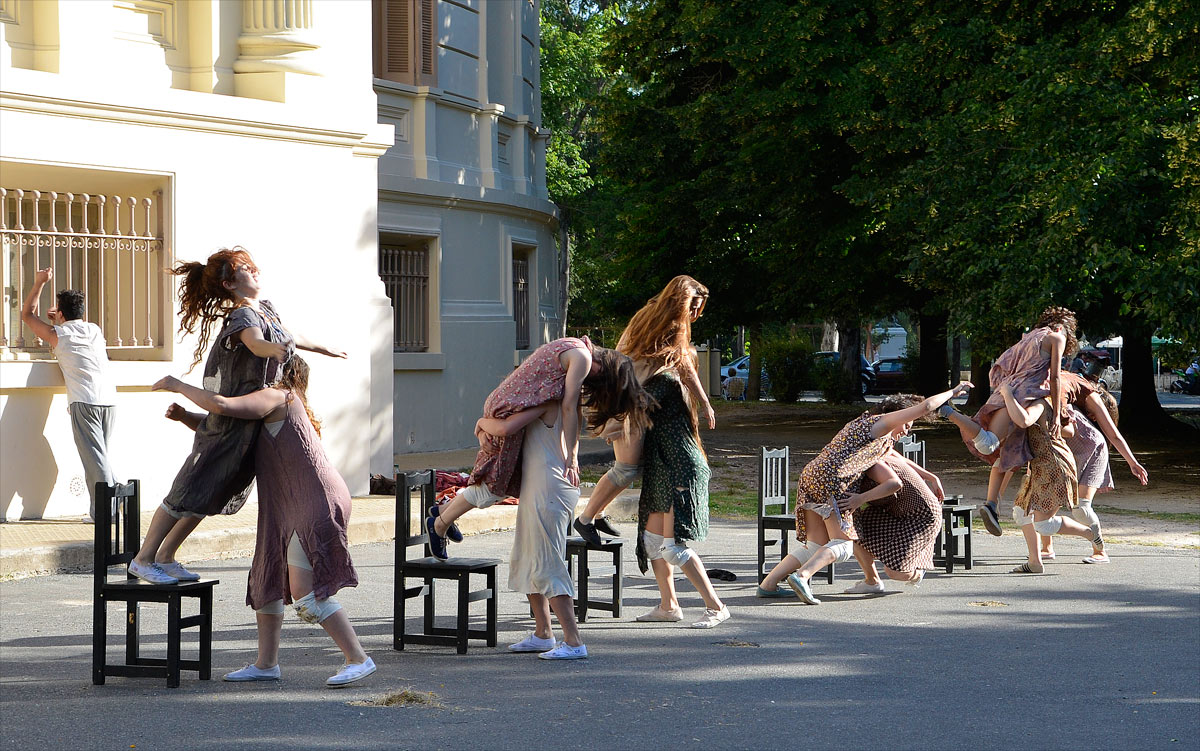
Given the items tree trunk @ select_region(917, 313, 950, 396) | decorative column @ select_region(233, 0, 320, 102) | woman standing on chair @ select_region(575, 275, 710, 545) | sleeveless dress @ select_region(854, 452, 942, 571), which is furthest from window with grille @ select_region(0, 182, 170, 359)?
tree trunk @ select_region(917, 313, 950, 396)

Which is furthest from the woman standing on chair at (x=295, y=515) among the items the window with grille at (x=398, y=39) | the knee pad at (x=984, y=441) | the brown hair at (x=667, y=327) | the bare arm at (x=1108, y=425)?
the window with grille at (x=398, y=39)

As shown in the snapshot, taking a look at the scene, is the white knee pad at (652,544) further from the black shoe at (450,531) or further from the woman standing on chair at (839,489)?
the woman standing on chair at (839,489)

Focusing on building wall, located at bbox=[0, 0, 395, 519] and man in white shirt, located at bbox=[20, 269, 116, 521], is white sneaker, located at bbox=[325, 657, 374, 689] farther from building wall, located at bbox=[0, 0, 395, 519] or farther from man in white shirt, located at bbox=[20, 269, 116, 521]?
building wall, located at bbox=[0, 0, 395, 519]

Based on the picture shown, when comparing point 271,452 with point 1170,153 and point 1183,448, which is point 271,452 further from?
point 1183,448

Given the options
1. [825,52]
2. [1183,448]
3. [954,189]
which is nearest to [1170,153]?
[954,189]

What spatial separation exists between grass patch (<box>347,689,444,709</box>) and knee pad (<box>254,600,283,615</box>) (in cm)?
60

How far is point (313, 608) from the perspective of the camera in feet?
20.6

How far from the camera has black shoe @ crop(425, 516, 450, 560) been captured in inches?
285

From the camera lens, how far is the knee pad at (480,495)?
274 inches

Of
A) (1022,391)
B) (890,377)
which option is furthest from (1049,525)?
(890,377)

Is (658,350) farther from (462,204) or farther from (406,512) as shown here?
(462,204)

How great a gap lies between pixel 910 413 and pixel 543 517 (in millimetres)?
2972

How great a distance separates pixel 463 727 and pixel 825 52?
17.0 m

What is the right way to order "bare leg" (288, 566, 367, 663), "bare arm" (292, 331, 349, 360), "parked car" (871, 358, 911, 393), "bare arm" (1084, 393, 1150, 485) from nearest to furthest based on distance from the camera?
"bare leg" (288, 566, 367, 663) < "bare arm" (292, 331, 349, 360) < "bare arm" (1084, 393, 1150, 485) < "parked car" (871, 358, 911, 393)
